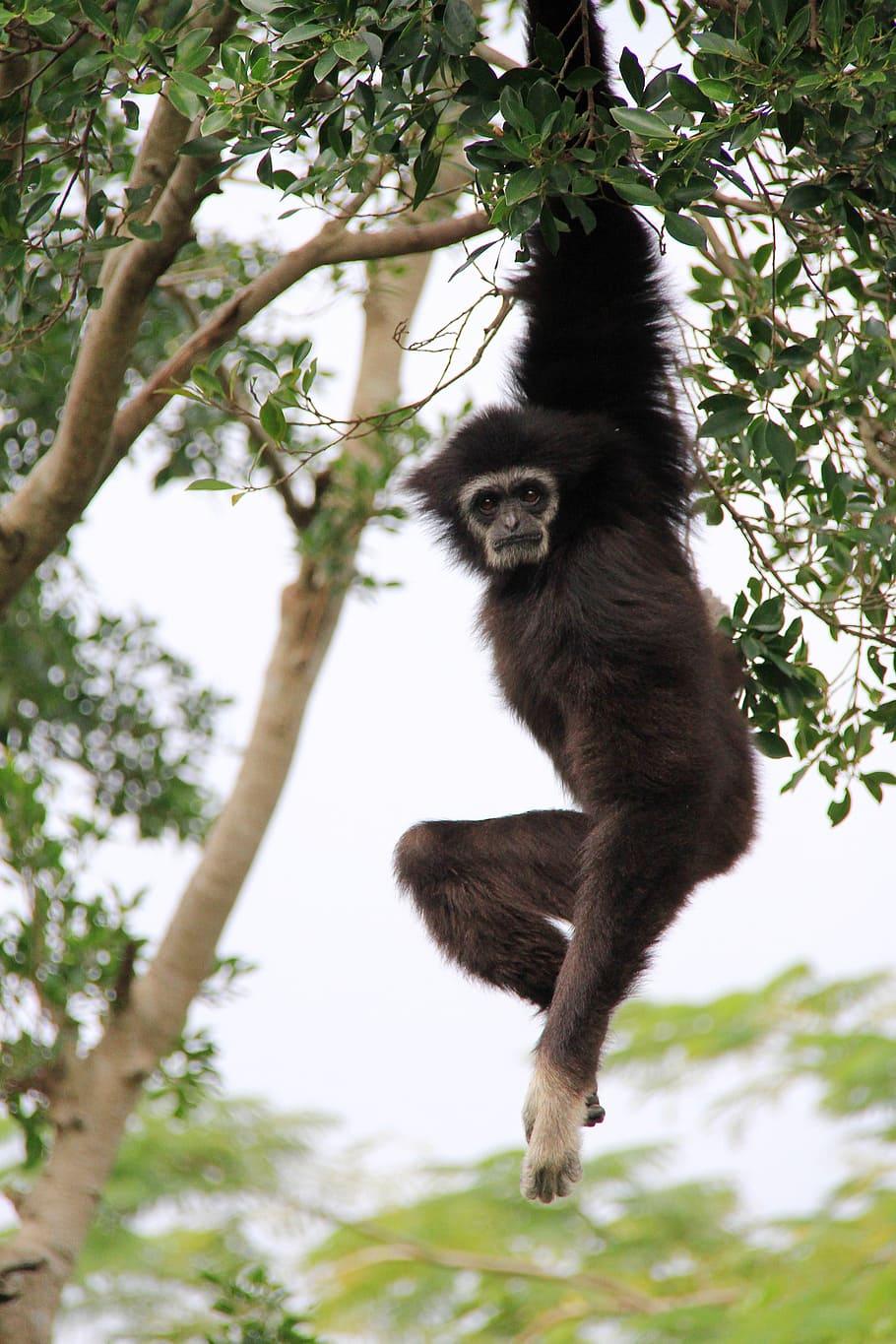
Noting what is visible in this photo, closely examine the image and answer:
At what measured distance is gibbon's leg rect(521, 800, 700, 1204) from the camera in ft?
13.0

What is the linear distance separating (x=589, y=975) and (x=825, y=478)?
160 centimetres

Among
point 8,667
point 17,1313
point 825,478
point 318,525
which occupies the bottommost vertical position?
point 17,1313

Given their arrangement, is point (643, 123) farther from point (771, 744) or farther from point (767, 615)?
point (771, 744)

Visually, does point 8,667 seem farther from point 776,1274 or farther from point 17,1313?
point 776,1274

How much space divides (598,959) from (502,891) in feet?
1.52

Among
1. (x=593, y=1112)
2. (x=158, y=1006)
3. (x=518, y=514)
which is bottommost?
(x=593, y=1112)

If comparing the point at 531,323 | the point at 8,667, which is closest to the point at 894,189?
the point at 531,323

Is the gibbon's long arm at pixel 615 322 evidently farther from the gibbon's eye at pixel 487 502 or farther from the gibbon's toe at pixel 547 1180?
the gibbon's toe at pixel 547 1180

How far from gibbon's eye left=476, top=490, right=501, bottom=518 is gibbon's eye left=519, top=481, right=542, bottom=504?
0.30 feet

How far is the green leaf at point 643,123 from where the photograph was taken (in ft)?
9.87

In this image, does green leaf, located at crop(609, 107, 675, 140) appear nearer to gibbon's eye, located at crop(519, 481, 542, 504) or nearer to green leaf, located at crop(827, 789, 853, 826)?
gibbon's eye, located at crop(519, 481, 542, 504)

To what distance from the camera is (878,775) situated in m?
4.48

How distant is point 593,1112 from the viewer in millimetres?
4156

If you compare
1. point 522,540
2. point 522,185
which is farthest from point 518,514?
point 522,185
